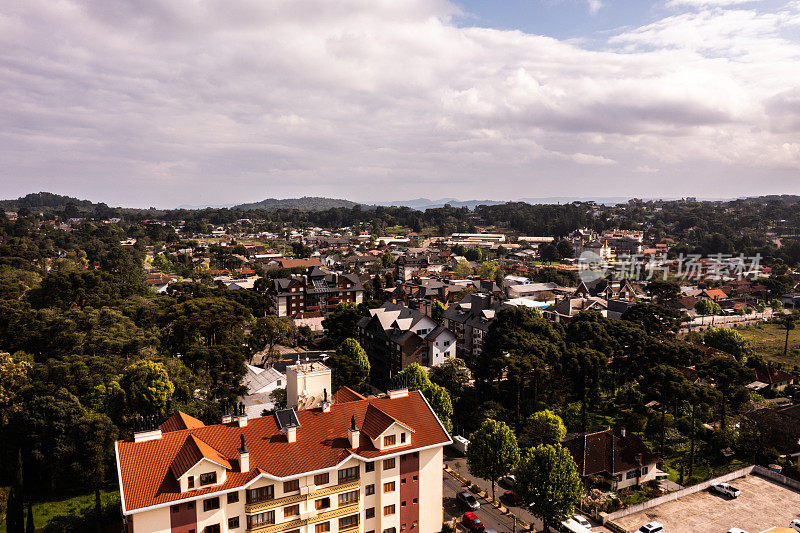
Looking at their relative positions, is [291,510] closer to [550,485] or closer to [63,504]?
[550,485]

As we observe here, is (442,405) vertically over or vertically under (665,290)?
under

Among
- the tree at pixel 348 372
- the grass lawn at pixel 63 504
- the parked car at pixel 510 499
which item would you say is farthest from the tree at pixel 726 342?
the grass lawn at pixel 63 504

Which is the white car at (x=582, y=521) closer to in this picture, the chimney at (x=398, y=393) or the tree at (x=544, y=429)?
the tree at (x=544, y=429)

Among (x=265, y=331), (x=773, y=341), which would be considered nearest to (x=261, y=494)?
(x=265, y=331)

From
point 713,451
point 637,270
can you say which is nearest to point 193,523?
point 713,451

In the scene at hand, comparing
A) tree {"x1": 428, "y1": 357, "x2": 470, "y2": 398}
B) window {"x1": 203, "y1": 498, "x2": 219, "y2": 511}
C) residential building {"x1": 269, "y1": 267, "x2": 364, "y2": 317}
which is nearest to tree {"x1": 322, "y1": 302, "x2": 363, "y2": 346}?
tree {"x1": 428, "y1": 357, "x2": 470, "y2": 398}
